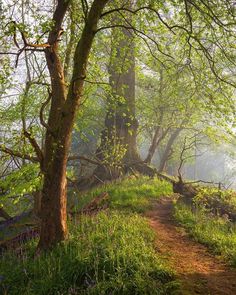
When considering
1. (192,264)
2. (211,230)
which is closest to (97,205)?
(211,230)

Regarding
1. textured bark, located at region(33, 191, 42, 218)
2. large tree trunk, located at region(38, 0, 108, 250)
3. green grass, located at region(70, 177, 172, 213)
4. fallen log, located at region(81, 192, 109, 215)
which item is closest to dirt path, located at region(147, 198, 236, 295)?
green grass, located at region(70, 177, 172, 213)

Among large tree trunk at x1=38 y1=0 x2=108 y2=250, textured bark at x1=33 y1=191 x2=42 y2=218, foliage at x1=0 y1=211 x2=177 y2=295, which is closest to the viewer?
foliage at x1=0 y1=211 x2=177 y2=295

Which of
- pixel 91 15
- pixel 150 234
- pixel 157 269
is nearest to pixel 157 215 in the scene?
pixel 150 234

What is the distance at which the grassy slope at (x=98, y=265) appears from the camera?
5906mm

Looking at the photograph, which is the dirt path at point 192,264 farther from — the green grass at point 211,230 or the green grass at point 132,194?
the green grass at point 132,194

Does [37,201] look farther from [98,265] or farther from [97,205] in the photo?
[98,265]

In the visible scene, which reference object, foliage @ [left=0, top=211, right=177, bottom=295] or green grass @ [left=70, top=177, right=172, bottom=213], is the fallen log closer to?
green grass @ [left=70, top=177, right=172, bottom=213]

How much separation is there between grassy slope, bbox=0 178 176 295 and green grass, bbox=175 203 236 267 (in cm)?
149

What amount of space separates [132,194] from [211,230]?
409cm

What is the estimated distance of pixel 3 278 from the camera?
296 inches

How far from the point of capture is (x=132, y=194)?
13.0m

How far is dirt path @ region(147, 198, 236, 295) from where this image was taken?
593 cm

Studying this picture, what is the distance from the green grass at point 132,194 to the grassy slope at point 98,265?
2126 mm

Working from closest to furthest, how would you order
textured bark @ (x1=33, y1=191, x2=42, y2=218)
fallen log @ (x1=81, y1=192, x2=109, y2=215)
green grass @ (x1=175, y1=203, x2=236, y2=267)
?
green grass @ (x1=175, y1=203, x2=236, y2=267) → fallen log @ (x1=81, y1=192, x2=109, y2=215) → textured bark @ (x1=33, y1=191, x2=42, y2=218)
